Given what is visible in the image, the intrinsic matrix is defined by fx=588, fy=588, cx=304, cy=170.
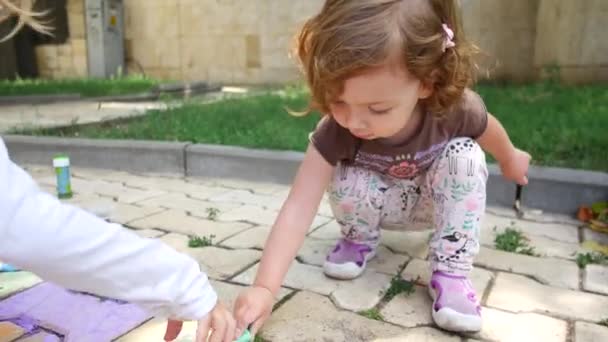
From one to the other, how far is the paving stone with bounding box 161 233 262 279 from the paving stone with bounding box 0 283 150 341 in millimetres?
327

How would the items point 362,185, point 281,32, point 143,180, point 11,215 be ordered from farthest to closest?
1. point 281,32
2. point 143,180
3. point 362,185
4. point 11,215

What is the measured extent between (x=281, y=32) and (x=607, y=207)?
250 inches

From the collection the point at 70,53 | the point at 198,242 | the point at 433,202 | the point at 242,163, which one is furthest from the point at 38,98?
the point at 433,202

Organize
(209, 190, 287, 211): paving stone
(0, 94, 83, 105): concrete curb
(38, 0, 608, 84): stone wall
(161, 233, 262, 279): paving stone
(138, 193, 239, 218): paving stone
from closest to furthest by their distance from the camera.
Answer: (161, 233, 262, 279): paving stone → (138, 193, 239, 218): paving stone → (209, 190, 287, 211): paving stone → (38, 0, 608, 84): stone wall → (0, 94, 83, 105): concrete curb

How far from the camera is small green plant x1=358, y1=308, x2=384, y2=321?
1.48 metres

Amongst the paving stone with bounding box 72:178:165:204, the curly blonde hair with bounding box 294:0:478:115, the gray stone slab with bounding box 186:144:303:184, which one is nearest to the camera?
the curly blonde hair with bounding box 294:0:478:115

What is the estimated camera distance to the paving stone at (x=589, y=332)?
139 centimetres

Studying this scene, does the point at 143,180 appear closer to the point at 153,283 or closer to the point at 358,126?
the point at 358,126

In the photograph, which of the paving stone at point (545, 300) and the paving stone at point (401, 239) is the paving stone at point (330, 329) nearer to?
the paving stone at point (545, 300)

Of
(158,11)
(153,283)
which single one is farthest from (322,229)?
(158,11)

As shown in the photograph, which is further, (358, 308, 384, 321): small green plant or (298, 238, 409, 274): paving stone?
(298, 238, 409, 274): paving stone

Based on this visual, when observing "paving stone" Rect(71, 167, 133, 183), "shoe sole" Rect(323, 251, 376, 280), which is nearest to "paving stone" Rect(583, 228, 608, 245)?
"shoe sole" Rect(323, 251, 376, 280)

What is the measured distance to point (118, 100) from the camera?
6320 mm

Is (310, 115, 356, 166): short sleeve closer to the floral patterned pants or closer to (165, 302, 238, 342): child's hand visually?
the floral patterned pants
